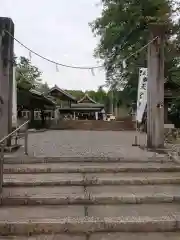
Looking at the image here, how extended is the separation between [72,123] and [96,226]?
26902 mm

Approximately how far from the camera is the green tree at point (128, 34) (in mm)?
26016

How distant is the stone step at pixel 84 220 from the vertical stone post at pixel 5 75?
13.2 feet

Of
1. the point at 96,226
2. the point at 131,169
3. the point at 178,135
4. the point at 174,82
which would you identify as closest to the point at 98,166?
the point at 131,169

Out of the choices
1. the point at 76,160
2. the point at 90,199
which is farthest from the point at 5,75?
the point at 90,199

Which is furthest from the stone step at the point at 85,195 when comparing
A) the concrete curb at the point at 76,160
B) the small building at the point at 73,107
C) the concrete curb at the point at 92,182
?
the small building at the point at 73,107

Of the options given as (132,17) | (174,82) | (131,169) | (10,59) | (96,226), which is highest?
(132,17)

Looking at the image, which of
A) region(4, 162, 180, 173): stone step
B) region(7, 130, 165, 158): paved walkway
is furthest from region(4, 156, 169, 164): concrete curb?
region(7, 130, 165, 158): paved walkway

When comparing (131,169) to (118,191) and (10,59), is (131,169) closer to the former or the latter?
(118,191)

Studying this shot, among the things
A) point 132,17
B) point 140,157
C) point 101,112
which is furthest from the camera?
point 101,112

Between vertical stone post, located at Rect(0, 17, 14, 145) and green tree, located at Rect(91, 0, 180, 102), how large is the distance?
707 inches

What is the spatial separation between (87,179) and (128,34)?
82.6 feet

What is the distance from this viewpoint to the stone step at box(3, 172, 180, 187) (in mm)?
5613

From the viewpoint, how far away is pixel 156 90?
28.9 feet

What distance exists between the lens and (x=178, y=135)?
1736 centimetres
